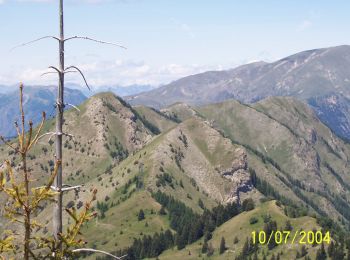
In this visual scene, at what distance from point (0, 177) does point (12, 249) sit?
3771 millimetres

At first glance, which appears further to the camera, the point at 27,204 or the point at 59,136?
the point at 59,136

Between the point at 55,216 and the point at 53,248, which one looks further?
the point at 55,216

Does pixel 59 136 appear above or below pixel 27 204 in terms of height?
above

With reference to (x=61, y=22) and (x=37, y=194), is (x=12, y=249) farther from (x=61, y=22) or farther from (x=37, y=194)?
(x=61, y=22)

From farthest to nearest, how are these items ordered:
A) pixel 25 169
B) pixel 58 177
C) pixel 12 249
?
pixel 58 177 → pixel 12 249 → pixel 25 169

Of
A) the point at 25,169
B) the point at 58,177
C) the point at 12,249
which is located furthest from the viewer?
the point at 58,177

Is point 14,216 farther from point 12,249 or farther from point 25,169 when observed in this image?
point 25,169

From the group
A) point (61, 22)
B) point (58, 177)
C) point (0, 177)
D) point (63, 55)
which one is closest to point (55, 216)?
point (58, 177)

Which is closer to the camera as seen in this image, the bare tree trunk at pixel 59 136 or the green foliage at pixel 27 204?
the green foliage at pixel 27 204

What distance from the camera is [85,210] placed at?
23.7 metres

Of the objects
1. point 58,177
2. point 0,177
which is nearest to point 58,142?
point 58,177

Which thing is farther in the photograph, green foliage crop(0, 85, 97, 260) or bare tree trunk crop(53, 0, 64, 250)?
bare tree trunk crop(53, 0, 64, 250)

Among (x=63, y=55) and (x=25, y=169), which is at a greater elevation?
(x=63, y=55)

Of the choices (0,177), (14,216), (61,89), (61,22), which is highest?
(61,22)
